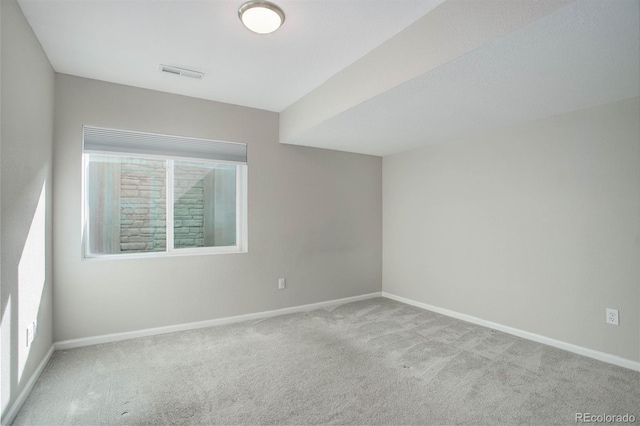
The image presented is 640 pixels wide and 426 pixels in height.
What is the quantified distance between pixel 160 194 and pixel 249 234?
A: 103 cm

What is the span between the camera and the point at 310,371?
252 cm

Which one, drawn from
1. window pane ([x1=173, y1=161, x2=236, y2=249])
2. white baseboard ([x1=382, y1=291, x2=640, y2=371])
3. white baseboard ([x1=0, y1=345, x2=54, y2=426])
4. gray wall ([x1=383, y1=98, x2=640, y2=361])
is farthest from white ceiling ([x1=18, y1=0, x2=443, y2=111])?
Answer: white baseboard ([x1=382, y1=291, x2=640, y2=371])

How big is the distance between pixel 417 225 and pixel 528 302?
154cm

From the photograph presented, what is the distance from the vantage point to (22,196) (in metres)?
2.11

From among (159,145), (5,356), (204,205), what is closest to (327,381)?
(5,356)

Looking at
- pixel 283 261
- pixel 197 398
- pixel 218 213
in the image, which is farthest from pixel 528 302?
pixel 218 213

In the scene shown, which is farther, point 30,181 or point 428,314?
point 428,314

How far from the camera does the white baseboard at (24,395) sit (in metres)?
1.84

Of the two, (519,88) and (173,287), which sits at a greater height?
(519,88)

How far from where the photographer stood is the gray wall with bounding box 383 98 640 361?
263 centimetres

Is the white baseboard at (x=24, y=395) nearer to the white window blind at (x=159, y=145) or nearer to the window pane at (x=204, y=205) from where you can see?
the window pane at (x=204, y=205)

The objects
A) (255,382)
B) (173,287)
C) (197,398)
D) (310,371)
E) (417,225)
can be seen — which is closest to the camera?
(197,398)

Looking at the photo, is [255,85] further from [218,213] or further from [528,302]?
[528,302]

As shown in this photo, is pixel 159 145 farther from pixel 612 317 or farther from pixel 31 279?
pixel 612 317
